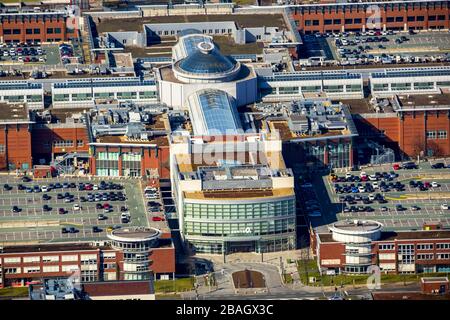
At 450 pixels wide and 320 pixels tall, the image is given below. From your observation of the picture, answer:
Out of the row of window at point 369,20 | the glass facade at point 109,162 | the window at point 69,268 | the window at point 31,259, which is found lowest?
the window at point 69,268

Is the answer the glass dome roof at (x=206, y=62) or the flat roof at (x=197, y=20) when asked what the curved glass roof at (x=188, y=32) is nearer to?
the flat roof at (x=197, y=20)

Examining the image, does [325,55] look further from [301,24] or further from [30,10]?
[30,10]

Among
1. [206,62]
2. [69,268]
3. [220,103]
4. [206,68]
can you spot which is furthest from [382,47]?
[69,268]

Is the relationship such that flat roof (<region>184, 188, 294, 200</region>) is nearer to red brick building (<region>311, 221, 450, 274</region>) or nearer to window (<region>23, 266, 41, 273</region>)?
red brick building (<region>311, 221, 450, 274</region>)

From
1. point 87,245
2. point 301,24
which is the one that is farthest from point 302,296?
point 301,24

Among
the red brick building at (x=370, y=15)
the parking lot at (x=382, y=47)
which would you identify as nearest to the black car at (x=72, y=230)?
the parking lot at (x=382, y=47)

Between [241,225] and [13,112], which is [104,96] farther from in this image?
[241,225]
